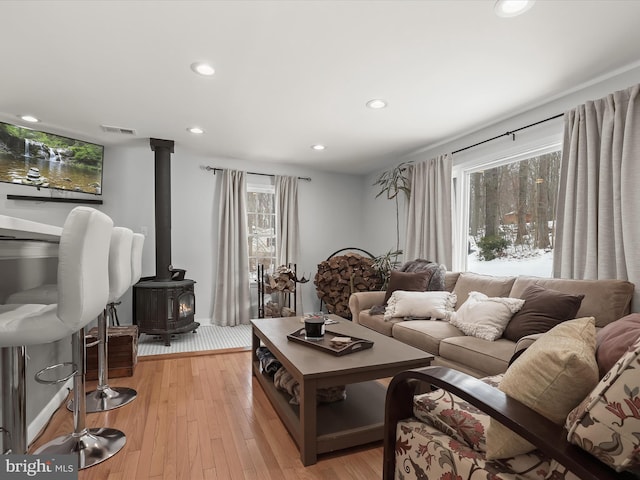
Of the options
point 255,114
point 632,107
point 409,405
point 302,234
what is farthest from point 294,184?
point 409,405

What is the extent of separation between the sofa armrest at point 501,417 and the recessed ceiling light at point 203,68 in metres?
2.28

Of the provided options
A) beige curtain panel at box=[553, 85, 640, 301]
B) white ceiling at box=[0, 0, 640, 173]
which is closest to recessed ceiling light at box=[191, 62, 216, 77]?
white ceiling at box=[0, 0, 640, 173]

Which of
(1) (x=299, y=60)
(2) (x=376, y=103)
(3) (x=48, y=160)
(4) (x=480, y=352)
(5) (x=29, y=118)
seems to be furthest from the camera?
(3) (x=48, y=160)

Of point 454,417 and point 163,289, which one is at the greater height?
point 163,289

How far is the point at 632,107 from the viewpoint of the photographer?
223 cm

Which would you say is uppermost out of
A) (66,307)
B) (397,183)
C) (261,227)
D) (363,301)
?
(397,183)

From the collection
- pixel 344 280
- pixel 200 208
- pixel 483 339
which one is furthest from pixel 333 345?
pixel 200 208

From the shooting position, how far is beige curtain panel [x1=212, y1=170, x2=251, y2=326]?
464cm

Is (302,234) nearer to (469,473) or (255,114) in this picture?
(255,114)

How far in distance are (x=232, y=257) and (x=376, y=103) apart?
2.83 meters

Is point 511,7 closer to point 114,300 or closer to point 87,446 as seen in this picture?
point 114,300

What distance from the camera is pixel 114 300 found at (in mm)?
2287

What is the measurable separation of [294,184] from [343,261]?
1428mm

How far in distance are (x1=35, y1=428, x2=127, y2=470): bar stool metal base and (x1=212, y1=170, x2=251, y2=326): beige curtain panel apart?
2789 millimetres
